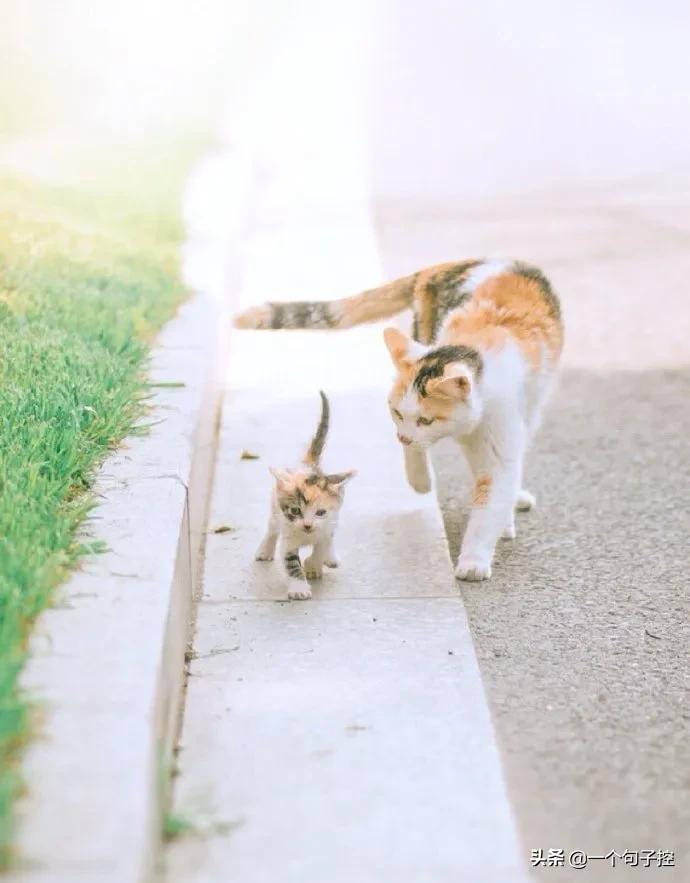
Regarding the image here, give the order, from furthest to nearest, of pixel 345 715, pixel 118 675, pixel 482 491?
pixel 482 491 < pixel 345 715 < pixel 118 675

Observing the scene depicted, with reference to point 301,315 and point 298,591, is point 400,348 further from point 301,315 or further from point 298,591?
point 298,591

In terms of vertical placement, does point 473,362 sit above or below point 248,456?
above

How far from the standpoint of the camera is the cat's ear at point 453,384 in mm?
4637

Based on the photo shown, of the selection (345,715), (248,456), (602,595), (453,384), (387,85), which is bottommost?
(387,85)

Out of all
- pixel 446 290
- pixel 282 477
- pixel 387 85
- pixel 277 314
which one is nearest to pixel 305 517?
pixel 282 477

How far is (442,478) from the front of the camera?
235 inches

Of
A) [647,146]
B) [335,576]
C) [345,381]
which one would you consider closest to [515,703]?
[335,576]

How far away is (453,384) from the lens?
15.3 feet

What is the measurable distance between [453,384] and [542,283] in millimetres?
1090

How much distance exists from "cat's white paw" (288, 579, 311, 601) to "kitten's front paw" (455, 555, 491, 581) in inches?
23.1

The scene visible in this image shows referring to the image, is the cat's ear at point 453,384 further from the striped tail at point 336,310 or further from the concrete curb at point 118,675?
the striped tail at point 336,310

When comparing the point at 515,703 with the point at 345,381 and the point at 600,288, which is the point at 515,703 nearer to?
the point at 345,381

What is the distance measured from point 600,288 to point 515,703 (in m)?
5.85

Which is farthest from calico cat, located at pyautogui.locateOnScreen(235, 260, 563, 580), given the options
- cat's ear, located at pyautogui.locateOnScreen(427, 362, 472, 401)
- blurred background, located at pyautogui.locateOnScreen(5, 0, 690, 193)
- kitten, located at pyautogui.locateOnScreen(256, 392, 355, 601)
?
blurred background, located at pyautogui.locateOnScreen(5, 0, 690, 193)
